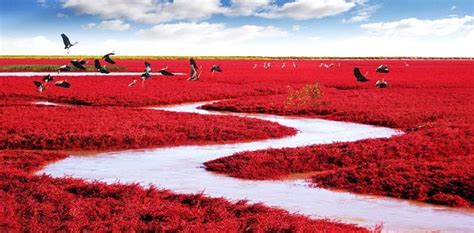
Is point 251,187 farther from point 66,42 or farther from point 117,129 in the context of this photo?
point 117,129

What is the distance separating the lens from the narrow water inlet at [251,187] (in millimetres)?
10906

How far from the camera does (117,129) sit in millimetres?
21438

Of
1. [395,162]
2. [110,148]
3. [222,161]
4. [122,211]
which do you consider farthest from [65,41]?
[395,162]

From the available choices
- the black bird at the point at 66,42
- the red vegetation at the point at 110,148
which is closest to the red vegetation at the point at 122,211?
the red vegetation at the point at 110,148

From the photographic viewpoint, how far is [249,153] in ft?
54.9

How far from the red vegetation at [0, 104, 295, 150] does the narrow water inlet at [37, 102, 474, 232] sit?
1156mm

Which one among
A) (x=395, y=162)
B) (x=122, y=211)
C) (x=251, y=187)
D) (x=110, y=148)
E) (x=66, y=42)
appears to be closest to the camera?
(x=122, y=211)

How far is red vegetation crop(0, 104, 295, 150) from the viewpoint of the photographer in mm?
19297

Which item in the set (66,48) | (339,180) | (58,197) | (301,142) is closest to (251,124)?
(301,142)

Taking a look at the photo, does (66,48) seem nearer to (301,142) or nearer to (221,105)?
(301,142)

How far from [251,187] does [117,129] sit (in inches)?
366

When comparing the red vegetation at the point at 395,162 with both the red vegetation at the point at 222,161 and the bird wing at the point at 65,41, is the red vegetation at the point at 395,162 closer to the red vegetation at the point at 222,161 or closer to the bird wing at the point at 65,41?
the red vegetation at the point at 222,161

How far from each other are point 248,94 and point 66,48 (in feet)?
86.0

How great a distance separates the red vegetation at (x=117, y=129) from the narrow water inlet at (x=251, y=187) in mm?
1156
